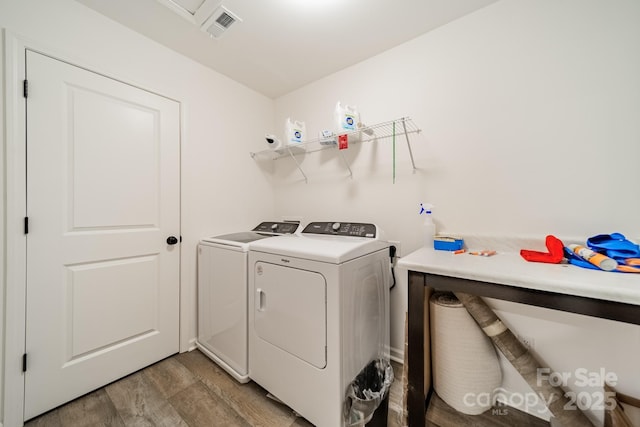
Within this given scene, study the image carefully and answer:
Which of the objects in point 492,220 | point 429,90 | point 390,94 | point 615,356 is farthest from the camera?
point 390,94

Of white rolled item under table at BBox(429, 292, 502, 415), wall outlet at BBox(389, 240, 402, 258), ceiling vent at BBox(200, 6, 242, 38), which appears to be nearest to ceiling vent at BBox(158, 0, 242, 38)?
ceiling vent at BBox(200, 6, 242, 38)

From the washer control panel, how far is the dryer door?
26.1 inches

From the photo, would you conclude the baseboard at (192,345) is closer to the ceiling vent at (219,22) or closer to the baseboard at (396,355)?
the baseboard at (396,355)

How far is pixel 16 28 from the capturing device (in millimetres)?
1229

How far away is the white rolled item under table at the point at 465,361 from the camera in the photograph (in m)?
1.26

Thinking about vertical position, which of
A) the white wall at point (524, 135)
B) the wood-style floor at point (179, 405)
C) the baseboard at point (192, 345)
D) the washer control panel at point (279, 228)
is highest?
the white wall at point (524, 135)

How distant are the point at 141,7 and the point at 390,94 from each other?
5.86ft

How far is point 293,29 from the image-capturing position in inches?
64.0

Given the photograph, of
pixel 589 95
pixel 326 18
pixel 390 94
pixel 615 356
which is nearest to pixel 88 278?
pixel 326 18

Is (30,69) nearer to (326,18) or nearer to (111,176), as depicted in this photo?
(111,176)

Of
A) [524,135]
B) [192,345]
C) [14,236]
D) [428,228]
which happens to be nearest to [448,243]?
[428,228]

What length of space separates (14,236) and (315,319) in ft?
5.53

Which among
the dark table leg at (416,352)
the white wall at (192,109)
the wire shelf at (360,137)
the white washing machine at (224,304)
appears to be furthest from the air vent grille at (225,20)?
the dark table leg at (416,352)

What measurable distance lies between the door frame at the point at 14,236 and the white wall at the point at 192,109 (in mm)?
178
